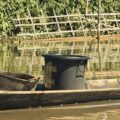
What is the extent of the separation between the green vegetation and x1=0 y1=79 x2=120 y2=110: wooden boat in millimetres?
18023

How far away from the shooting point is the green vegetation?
3100cm

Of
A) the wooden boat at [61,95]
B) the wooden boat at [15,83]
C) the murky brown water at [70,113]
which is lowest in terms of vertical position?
the murky brown water at [70,113]

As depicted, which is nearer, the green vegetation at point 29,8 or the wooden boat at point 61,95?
the wooden boat at point 61,95

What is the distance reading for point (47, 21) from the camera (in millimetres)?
32781

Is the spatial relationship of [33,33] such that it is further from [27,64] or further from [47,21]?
[27,64]

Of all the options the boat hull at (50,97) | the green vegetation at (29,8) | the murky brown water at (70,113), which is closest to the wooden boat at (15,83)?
the boat hull at (50,97)

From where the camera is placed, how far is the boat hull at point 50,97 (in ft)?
36.3

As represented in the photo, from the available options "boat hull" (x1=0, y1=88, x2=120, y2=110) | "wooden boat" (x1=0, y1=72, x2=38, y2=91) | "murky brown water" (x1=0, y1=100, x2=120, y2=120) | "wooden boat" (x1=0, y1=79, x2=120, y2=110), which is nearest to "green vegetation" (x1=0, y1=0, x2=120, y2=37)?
"wooden boat" (x1=0, y1=79, x2=120, y2=110)

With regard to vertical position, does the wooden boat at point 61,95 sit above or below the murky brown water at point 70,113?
above

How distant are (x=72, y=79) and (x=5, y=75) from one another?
1.75 meters

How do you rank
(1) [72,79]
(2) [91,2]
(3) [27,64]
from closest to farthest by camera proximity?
(1) [72,79], (3) [27,64], (2) [91,2]

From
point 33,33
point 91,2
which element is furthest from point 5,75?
point 91,2

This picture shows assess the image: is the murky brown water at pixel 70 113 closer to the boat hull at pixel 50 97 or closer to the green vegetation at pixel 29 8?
the boat hull at pixel 50 97

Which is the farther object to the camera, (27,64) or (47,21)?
(47,21)
